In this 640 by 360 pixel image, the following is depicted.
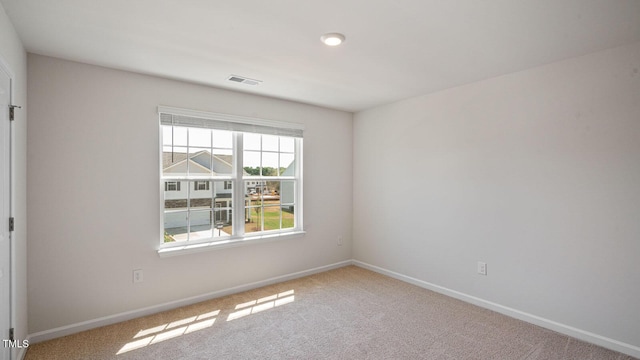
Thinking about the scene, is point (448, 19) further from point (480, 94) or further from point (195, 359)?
point (195, 359)

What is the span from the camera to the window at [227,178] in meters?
3.33

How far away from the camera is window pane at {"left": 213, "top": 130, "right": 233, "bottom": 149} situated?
3.62 meters

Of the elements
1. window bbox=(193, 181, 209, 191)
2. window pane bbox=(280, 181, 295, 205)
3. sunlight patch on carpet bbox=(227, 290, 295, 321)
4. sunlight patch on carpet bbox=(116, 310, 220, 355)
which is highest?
window bbox=(193, 181, 209, 191)

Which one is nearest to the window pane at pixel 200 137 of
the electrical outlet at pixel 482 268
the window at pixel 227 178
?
the window at pixel 227 178

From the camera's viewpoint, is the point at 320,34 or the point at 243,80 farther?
the point at 243,80

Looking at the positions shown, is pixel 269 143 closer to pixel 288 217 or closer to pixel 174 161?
pixel 288 217

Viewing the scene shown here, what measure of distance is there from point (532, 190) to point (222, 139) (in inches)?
130

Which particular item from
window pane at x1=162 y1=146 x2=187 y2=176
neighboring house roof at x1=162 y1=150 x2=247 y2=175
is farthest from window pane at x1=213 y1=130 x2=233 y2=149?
window pane at x1=162 y1=146 x2=187 y2=176

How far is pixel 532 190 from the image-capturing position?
2961 mm

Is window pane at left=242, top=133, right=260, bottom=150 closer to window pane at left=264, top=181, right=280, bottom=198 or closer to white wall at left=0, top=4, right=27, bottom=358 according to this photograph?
window pane at left=264, top=181, right=280, bottom=198

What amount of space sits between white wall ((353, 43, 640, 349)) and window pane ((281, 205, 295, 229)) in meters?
1.36

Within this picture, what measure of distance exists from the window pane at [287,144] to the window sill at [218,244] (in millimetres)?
1133

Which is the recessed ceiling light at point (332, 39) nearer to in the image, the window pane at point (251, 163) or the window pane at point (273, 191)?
the window pane at point (251, 163)

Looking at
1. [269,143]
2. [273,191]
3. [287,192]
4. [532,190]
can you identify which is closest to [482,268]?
[532,190]
